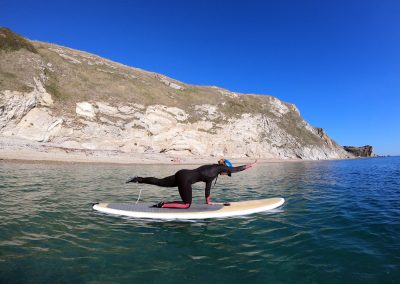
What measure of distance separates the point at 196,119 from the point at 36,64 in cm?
3703

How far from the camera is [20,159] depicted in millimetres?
37188

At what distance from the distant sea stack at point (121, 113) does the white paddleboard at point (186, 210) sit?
40.2m

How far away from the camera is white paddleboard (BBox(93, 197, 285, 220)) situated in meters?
10.3

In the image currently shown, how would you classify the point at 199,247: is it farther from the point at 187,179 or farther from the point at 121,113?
the point at 121,113

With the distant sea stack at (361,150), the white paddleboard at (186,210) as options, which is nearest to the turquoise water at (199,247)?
the white paddleboard at (186,210)

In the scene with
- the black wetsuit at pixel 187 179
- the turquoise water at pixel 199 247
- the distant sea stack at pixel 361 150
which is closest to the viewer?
the turquoise water at pixel 199 247

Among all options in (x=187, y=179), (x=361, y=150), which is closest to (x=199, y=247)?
(x=187, y=179)

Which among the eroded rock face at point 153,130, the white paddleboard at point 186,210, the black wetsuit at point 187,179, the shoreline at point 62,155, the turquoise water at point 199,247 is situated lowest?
the turquoise water at point 199,247

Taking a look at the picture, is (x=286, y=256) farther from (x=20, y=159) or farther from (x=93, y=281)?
(x=20, y=159)

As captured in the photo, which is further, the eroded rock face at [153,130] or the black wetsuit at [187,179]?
the eroded rock face at [153,130]

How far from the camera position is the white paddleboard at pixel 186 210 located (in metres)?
10.3

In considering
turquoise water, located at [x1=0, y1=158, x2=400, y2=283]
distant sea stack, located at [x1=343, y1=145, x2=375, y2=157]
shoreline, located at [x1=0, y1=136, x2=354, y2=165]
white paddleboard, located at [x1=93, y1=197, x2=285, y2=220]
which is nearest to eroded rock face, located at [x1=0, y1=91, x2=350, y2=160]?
shoreline, located at [x1=0, y1=136, x2=354, y2=165]

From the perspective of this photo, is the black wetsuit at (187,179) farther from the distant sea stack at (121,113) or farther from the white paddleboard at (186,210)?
the distant sea stack at (121,113)

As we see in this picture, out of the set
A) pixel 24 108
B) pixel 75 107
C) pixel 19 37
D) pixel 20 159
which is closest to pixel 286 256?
pixel 20 159
